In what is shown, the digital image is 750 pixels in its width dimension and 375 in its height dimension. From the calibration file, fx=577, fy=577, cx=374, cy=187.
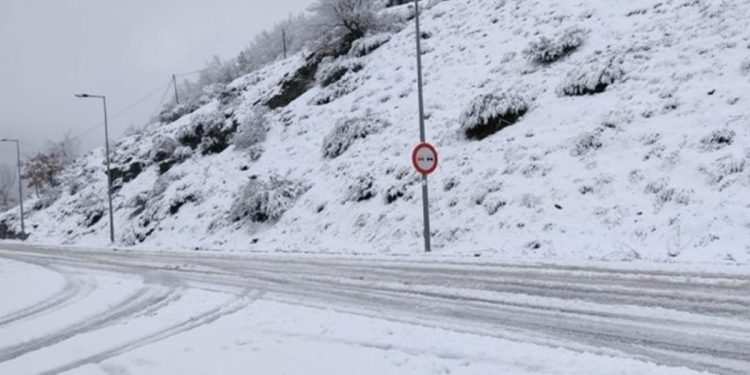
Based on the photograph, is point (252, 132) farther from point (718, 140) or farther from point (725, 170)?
point (725, 170)

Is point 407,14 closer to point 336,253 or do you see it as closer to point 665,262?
point 336,253

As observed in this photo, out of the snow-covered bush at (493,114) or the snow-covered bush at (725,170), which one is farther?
the snow-covered bush at (493,114)

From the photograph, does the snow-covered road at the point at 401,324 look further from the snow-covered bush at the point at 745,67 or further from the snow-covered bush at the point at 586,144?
the snow-covered bush at the point at 745,67

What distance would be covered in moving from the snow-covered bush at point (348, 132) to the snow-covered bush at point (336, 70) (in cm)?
721

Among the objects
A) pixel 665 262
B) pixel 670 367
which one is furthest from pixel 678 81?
pixel 670 367

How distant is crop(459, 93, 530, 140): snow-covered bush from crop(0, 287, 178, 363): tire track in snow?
11.9 m

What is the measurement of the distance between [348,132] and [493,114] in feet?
23.5

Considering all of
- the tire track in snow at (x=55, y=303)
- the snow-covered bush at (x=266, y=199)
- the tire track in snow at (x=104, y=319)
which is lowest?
the tire track in snow at (x=55, y=303)

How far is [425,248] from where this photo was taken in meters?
14.5

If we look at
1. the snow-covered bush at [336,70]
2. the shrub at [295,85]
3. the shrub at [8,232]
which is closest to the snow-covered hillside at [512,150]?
the snow-covered bush at [336,70]

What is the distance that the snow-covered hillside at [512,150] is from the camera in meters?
12.4

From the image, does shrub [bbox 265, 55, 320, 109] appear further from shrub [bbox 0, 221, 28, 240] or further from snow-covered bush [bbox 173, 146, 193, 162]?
shrub [bbox 0, 221, 28, 240]

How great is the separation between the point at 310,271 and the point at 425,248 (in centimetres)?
395

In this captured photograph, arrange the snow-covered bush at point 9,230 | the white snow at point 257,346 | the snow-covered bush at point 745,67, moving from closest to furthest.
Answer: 1. the white snow at point 257,346
2. the snow-covered bush at point 745,67
3. the snow-covered bush at point 9,230
